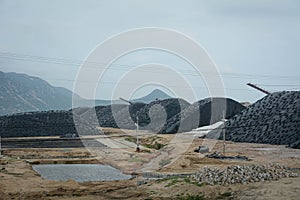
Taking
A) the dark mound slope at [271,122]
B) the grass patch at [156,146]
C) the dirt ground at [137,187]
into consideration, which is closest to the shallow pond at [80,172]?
the dirt ground at [137,187]

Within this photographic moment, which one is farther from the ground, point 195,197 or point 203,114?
point 203,114

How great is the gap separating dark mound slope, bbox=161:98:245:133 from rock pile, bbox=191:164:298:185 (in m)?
40.2

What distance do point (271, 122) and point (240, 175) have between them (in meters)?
31.2

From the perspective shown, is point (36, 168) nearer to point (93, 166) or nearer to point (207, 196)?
point (93, 166)

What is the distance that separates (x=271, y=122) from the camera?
152ft

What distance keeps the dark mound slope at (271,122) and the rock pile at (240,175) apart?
73.9 ft

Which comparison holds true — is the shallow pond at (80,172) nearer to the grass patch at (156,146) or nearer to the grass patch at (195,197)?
the grass patch at (195,197)

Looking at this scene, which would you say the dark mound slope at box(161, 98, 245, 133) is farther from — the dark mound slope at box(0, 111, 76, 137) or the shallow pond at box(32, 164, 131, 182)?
Result: the shallow pond at box(32, 164, 131, 182)

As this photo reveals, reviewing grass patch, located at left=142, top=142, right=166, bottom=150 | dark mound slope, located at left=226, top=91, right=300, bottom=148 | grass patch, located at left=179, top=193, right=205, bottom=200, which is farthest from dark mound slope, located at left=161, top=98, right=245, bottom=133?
grass patch, located at left=179, top=193, right=205, bottom=200

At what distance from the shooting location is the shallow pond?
2275 centimetres

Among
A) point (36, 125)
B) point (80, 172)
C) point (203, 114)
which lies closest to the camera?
point (80, 172)

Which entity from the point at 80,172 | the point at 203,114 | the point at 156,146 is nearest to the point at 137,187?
the point at 80,172

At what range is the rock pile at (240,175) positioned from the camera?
16500 mm

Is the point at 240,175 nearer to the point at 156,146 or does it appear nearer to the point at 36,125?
the point at 156,146
